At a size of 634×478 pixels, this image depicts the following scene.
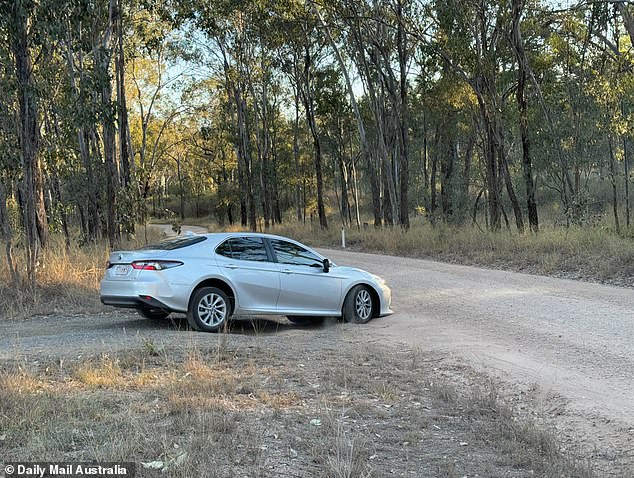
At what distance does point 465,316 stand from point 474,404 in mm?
5189

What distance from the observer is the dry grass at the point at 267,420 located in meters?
4.47

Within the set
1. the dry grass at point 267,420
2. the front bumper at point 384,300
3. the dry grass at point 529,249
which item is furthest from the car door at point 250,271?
the dry grass at point 529,249

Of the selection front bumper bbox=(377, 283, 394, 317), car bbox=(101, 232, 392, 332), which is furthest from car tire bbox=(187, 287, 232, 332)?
front bumper bbox=(377, 283, 394, 317)

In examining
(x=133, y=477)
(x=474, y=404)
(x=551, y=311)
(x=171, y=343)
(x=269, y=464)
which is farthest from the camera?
(x=551, y=311)

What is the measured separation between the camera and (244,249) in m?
10.6

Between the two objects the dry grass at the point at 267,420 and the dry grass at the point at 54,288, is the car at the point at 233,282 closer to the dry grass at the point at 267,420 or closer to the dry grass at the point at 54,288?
the dry grass at the point at 267,420

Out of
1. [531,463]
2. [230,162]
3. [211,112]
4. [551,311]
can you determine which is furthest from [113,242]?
[230,162]

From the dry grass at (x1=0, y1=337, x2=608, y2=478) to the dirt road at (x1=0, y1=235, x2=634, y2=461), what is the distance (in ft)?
2.33

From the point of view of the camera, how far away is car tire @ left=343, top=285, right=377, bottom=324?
37.4ft

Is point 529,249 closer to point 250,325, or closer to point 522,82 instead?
point 522,82

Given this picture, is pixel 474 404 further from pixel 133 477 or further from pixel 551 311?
pixel 551 311

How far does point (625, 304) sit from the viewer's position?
37.4 ft

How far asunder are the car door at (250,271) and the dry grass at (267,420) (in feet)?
9.22

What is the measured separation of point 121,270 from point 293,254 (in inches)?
113
